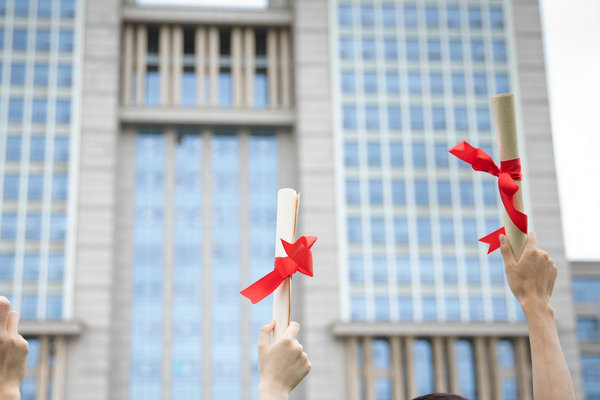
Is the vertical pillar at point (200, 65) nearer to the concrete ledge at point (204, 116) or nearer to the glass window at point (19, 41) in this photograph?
the concrete ledge at point (204, 116)

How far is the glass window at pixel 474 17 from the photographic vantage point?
1678 inches

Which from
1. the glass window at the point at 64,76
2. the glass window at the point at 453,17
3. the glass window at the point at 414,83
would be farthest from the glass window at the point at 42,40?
the glass window at the point at 453,17

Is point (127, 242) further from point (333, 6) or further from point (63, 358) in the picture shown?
point (333, 6)

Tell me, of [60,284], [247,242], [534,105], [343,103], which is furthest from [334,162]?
[60,284]

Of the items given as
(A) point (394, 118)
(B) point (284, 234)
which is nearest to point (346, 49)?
(A) point (394, 118)

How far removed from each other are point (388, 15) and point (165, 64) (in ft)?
34.1

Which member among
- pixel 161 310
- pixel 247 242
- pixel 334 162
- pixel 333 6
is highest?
pixel 333 6

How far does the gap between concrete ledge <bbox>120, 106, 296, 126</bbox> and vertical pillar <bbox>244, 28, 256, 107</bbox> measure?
1.10 m

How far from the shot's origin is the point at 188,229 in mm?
41906

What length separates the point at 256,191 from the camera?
4262 cm

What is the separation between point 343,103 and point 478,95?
6.09 meters

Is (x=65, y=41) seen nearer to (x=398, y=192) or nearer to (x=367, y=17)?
(x=367, y=17)

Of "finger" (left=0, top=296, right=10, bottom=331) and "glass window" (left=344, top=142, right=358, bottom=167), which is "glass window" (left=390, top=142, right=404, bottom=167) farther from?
"finger" (left=0, top=296, right=10, bottom=331)

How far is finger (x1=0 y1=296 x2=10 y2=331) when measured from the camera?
295cm
